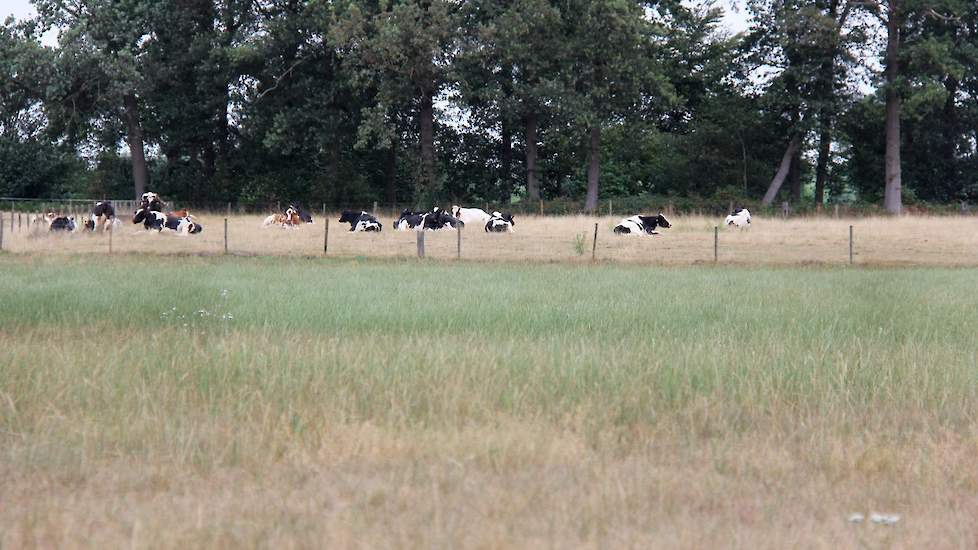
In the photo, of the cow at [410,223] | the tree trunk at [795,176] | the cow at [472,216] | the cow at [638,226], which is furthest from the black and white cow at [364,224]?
the tree trunk at [795,176]

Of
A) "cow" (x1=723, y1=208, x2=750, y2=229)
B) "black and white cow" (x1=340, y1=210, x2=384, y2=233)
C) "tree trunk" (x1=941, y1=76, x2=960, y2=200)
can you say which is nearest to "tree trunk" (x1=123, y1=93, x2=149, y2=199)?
"black and white cow" (x1=340, y1=210, x2=384, y2=233)

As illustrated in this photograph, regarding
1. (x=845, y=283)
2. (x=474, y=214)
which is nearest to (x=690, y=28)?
(x=474, y=214)

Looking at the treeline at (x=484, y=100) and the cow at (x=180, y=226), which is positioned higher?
the treeline at (x=484, y=100)

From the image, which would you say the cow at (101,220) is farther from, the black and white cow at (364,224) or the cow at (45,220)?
the black and white cow at (364,224)

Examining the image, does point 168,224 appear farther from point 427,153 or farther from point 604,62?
point 604,62

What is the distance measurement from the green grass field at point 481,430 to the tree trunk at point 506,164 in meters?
44.0

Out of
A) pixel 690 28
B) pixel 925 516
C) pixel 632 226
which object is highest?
pixel 690 28

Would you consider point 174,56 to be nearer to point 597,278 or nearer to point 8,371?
point 597,278

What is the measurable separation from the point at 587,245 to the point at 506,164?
1100 inches

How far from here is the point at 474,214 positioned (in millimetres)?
39250

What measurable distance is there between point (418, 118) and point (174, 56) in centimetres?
1289

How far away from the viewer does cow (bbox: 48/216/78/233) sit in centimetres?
3177

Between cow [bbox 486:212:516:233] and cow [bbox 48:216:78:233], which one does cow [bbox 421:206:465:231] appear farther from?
cow [bbox 48:216:78:233]

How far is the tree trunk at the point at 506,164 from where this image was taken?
56.8m
